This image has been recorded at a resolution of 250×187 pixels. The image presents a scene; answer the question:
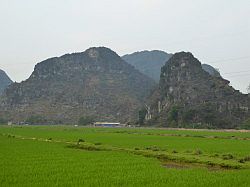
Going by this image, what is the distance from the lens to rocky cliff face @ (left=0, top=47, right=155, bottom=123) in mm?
146125

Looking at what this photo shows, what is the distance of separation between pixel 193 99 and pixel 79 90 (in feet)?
208

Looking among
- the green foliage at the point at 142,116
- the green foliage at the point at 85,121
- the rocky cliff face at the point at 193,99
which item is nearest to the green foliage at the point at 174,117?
the rocky cliff face at the point at 193,99

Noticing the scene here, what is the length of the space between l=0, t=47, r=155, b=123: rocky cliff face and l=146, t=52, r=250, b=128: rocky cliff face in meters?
19.1

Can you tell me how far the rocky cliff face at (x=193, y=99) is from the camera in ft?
326

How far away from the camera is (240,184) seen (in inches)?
521

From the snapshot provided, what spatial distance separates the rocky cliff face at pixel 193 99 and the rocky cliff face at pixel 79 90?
19149mm

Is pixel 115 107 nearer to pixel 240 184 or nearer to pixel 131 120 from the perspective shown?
pixel 131 120

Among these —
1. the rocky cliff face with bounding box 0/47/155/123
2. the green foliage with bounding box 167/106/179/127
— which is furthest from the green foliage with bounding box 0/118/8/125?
the green foliage with bounding box 167/106/179/127

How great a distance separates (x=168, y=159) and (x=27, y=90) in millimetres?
146379

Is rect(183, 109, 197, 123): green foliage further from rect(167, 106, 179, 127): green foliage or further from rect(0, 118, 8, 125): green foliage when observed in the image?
rect(0, 118, 8, 125): green foliage

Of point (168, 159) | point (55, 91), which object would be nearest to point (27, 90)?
point (55, 91)

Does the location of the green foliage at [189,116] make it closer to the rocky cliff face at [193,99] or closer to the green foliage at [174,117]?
the rocky cliff face at [193,99]

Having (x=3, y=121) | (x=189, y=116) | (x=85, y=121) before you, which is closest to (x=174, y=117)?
(x=189, y=116)

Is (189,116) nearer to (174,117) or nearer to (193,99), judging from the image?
(174,117)
